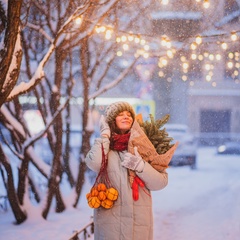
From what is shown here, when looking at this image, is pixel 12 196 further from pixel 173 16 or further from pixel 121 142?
pixel 173 16

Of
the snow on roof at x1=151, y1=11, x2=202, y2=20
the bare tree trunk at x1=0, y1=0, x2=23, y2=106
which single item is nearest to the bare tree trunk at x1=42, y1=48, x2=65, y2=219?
the bare tree trunk at x1=0, y1=0, x2=23, y2=106

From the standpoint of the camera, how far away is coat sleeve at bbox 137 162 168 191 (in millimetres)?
3599

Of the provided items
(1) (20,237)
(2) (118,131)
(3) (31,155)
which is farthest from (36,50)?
(2) (118,131)

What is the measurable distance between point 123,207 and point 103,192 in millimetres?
191

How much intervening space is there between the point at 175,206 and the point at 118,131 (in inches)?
211

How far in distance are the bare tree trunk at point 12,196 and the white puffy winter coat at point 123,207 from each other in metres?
3.64

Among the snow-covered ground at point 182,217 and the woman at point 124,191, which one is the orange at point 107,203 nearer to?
the woman at point 124,191

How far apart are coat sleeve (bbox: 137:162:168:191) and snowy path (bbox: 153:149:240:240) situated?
3.21 m

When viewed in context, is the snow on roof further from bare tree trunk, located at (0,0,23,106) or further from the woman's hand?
the woman's hand

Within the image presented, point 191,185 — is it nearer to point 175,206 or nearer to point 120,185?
point 175,206

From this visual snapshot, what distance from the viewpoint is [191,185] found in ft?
37.2

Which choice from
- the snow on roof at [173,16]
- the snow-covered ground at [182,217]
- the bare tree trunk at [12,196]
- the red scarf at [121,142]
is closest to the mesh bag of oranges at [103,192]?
the red scarf at [121,142]

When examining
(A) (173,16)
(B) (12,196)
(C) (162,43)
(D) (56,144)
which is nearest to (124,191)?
(B) (12,196)

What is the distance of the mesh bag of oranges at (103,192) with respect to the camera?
3605 millimetres
